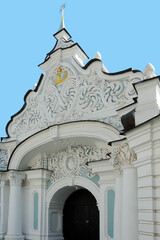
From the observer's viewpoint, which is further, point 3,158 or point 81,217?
point 3,158

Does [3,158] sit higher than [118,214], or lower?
higher

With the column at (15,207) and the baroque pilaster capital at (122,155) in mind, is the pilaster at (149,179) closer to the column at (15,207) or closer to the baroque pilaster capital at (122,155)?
the baroque pilaster capital at (122,155)

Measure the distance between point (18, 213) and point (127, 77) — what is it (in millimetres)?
4837

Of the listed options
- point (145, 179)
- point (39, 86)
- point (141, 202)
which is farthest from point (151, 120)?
point (39, 86)

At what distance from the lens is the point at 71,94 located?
7703mm

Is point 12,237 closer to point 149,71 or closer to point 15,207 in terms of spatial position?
point 15,207

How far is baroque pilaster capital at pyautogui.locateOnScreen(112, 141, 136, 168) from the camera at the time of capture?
506 centimetres

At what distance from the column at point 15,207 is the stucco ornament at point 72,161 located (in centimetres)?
67

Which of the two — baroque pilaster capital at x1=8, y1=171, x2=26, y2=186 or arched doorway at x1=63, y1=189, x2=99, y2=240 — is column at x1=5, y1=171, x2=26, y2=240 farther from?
arched doorway at x1=63, y1=189, x2=99, y2=240

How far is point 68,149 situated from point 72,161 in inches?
14.6

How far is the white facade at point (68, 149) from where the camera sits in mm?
5629

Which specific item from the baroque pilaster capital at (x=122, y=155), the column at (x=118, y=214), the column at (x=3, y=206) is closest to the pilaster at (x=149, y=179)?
the baroque pilaster capital at (x=122, y=155)

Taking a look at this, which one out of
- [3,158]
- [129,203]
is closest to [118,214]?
[129,203]

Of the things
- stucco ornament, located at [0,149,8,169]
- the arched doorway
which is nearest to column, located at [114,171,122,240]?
the arched doorway
